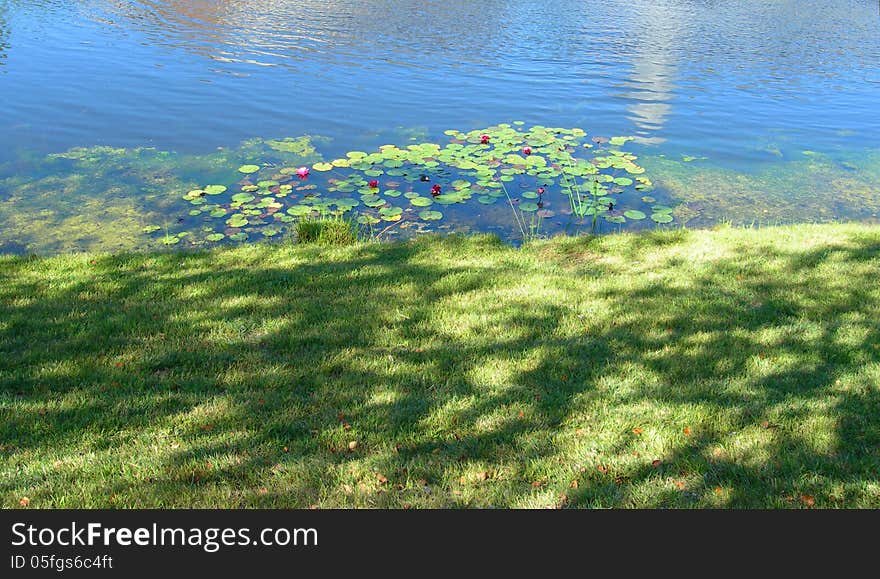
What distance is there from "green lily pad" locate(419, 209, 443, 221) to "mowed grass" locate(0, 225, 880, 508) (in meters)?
2.22

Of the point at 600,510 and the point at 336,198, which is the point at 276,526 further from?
the point at 336,198

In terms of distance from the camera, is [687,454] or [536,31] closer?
[687,454]

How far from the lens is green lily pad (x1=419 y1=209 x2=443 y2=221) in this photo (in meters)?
9.45

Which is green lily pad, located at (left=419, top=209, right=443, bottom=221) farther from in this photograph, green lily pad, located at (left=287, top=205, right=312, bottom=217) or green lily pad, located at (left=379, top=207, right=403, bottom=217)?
green lily pad, located at (left=287, top=205, right=312, bottom=217)

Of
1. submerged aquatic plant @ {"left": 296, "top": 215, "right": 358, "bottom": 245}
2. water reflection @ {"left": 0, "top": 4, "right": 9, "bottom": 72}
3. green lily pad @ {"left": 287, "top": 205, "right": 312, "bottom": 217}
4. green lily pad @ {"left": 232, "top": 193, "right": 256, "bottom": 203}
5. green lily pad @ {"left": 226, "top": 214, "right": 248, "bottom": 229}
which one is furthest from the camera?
water reflection @ {"left": 0, "top": 4, "right": 9, "bottom": 72}

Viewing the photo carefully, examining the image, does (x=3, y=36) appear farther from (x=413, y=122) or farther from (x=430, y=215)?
(x=430, y=215)

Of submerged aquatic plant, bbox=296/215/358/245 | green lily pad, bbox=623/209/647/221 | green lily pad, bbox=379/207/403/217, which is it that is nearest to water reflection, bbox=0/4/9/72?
green lily pad, bbox=379/207/403/217

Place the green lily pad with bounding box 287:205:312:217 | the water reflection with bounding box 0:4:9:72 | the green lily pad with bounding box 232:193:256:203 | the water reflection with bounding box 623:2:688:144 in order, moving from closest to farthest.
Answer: the green lily pad with bounding box 287:205:312:217
the green lily pad with bounding box 232:193:256:203
the water reflection with bounding box 623:2:688:144
the water reflection with bounding box 0:4:9:72

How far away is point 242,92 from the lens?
50.4ft

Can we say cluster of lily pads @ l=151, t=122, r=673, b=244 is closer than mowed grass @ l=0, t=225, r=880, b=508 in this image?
No

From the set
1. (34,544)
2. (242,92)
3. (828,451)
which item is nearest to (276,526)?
(34,544)

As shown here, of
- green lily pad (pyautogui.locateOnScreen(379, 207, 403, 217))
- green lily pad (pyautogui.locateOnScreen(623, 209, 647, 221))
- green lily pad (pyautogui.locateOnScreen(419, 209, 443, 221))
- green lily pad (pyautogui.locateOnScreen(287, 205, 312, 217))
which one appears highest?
green lily pad (pyautogui.locateOnScreen(287, 205, 312, 217))

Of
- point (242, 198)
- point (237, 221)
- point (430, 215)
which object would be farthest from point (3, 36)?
point (430, 215)

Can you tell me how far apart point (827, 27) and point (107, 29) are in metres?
22.0
